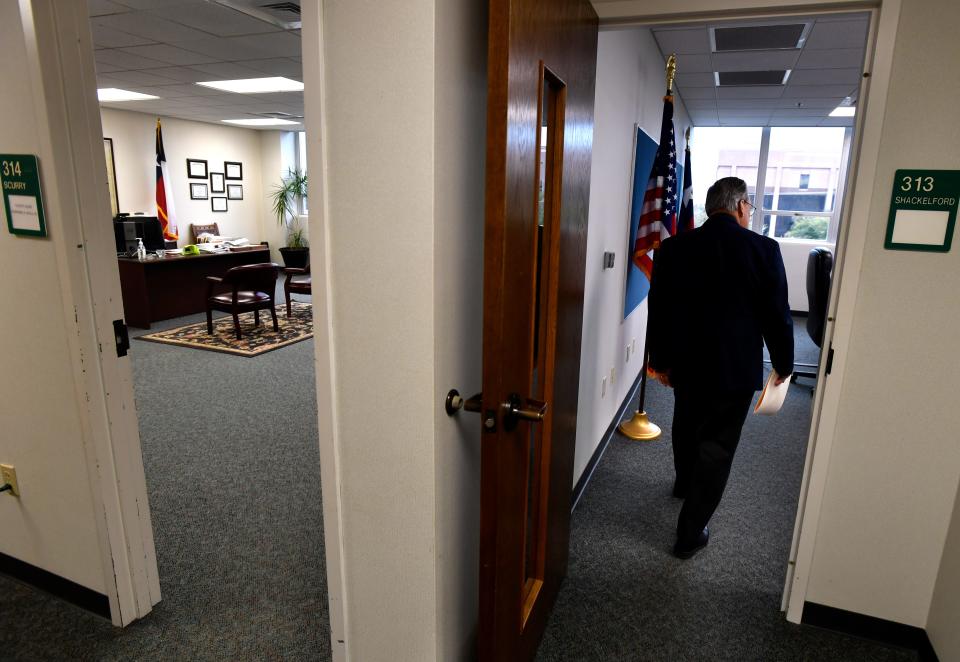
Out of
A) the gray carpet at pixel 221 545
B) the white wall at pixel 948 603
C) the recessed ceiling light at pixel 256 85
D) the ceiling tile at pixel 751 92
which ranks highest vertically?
the recessed ceiling light at pixel 256 85

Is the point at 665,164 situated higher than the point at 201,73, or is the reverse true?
the point at 201,73

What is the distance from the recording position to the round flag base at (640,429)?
10.1ft

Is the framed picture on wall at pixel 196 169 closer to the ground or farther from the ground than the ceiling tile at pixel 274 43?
closer to the ground

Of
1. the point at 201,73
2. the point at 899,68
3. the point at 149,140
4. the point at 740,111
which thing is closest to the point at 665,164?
the point at 899,68

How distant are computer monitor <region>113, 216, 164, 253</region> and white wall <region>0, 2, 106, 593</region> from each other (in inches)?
164

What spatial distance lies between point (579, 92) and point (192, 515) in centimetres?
202

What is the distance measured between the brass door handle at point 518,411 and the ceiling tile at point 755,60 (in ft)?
10.7

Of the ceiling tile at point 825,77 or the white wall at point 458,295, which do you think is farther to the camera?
the ceiling tile at point 825,77

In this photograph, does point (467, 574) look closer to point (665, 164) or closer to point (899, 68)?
point (899, 68)

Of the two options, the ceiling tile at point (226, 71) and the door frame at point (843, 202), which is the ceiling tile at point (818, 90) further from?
the ceiling tile at point (226, 71)

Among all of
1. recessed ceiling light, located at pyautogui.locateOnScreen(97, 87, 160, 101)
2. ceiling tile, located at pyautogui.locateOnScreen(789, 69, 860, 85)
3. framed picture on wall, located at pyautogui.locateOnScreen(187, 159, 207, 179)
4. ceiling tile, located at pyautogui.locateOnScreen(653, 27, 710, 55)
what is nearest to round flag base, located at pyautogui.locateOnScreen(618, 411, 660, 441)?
ceiling tile, located at pyautogui.locateOnScreen(653, 27, 710, 55)

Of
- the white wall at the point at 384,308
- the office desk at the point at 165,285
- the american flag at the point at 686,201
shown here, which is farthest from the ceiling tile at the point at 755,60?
the office desk at the point at 165,285

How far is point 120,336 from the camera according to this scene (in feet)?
5.15

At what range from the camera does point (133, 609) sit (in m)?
1.68
